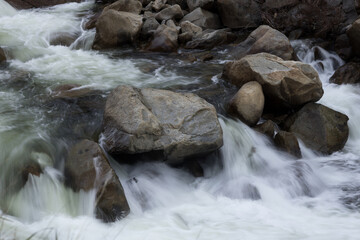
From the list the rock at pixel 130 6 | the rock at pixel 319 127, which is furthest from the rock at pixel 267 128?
the rock at pixel 130 6

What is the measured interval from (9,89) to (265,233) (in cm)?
462

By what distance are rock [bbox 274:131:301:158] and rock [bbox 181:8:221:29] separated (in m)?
5.17

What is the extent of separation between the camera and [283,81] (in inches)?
233

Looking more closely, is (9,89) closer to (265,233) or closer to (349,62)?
(265,233)

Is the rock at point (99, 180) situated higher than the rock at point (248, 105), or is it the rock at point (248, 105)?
the rock at point (248, 105)

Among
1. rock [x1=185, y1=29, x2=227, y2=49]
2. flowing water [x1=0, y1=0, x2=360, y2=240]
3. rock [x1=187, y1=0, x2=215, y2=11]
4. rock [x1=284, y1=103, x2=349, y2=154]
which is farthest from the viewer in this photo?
rock [x1=187, y1=0, x2=215, y2=11]

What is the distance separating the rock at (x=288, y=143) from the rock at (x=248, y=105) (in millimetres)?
443

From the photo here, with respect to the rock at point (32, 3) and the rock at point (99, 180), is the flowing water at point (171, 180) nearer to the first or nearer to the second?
the rock at point (99, 180)

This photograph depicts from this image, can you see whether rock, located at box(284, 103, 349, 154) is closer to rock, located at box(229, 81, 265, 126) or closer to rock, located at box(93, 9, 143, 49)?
rock, located at box(229, 81, 265, 126)

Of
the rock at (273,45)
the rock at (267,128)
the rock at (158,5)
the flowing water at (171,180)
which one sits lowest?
the flowing water at (171,180)

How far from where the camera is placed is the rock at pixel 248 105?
5.73 m

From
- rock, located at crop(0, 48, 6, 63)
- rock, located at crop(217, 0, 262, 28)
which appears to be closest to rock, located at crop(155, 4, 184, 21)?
rock, located at crop(217, 0, 262, 28)

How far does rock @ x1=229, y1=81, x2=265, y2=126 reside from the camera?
18.8 feet

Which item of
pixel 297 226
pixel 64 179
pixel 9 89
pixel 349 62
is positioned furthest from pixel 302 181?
pixel 9 89
